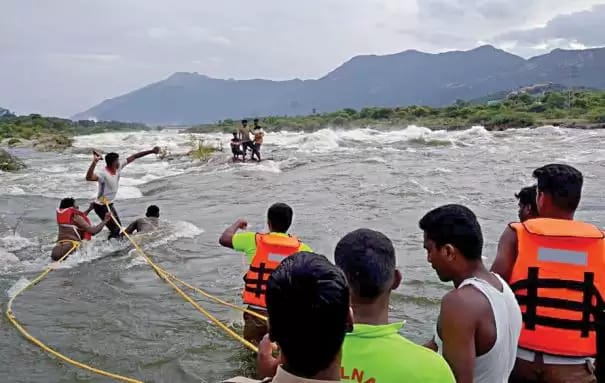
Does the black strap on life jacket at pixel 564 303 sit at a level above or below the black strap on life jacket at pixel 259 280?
above

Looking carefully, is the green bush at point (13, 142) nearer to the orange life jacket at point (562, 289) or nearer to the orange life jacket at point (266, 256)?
the orange life jacket at point (266, 256)

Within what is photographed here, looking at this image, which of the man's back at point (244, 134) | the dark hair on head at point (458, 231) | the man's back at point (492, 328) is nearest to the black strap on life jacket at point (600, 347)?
the man's back at point (492, 328)

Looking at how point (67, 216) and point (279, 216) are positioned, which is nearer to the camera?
point (279, 216)

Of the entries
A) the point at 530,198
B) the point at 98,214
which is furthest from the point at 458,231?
the point at 98,214

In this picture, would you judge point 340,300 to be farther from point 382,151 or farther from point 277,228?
point 382,151

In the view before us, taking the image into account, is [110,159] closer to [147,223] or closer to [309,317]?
[147,223]

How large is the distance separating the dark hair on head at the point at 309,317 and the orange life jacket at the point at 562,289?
2035mm

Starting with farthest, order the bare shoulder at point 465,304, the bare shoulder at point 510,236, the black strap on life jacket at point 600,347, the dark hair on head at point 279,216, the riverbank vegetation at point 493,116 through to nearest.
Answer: the riverbank vegetation at point 493,116
the dark hair on head at point 279,216
the bare shoulder at point 510,236
the black strap on life jacket at point 600,347
the bare shoulder at point 465,304

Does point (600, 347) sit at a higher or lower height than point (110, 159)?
lower

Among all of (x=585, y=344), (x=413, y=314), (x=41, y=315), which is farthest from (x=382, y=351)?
(x=41, y=315)

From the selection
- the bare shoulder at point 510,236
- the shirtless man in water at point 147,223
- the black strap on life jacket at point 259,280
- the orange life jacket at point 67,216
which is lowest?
the shirtless man in water at point 147,223

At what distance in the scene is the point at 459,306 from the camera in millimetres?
2738

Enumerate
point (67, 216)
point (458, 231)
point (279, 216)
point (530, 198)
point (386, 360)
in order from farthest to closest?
point (67, 216) < point (279, 216) < point (530, 198) < point (458, 231) < point (386, 360)

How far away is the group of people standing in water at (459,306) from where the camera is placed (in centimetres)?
173
